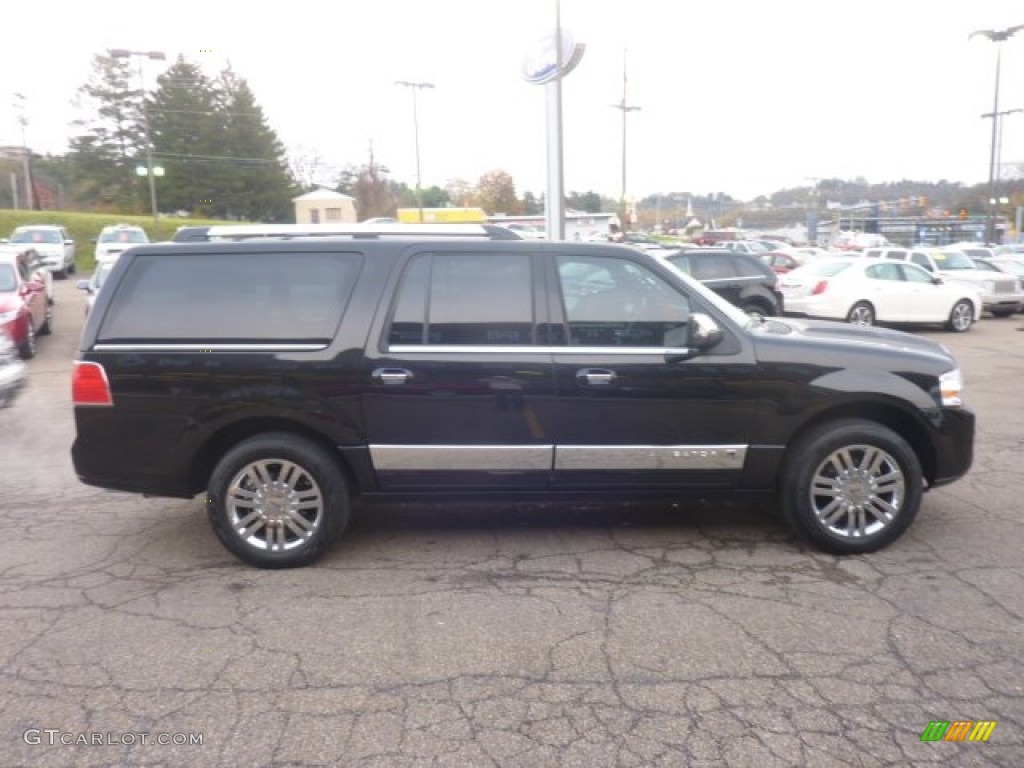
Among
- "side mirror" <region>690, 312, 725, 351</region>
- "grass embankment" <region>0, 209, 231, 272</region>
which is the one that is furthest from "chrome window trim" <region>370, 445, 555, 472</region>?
"grass embankment" <region>0, 209, 231, 272</region>

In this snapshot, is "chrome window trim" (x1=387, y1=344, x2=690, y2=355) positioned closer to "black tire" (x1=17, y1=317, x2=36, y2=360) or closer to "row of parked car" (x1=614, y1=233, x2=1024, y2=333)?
"black tire" (x1=17, y1=317, x2=36, y2=360)

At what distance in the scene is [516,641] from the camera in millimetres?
3879

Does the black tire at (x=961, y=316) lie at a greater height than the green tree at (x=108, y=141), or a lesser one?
lesser

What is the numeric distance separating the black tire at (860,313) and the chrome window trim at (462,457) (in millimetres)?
13140

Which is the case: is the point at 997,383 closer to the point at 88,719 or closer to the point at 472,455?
the point at 472,455

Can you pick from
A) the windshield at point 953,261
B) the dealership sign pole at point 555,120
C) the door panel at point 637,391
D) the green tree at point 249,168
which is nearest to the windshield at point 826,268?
the dealership sign pole at point 555,120

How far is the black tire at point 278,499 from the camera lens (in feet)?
15.5

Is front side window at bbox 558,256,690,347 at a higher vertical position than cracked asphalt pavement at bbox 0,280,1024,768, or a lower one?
higher

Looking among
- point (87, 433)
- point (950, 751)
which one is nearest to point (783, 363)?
point (950, 751)

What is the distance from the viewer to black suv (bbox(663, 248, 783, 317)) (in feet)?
51.0

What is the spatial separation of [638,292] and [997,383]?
8.20m

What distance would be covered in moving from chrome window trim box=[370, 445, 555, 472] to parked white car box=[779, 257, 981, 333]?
513 inches

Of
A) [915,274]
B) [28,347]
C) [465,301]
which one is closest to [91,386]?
[465,301]

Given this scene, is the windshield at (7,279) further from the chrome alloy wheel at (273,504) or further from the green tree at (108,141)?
the green tree at (108,141)
